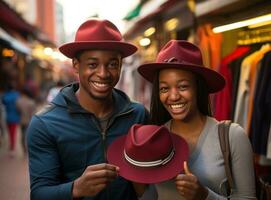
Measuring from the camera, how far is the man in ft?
8.42

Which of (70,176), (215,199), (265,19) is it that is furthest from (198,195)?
(265,19)

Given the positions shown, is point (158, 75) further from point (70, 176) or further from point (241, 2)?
point (241, 2)

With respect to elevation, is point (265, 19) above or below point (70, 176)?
above

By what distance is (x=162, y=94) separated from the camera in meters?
2.69

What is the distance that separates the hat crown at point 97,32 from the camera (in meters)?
2.73

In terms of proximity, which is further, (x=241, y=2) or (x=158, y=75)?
(x=241, y=2)

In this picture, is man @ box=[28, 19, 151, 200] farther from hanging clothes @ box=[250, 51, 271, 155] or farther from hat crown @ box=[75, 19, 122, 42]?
hanging clothes @ box=[250, 51, 271, 155]

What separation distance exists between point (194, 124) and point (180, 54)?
45 cm

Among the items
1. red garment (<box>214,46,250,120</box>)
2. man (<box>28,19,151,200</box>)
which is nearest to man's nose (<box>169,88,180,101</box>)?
man (<box>28,19,151,200</box>)

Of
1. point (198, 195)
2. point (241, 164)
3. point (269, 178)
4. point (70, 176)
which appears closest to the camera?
point (198, 195)

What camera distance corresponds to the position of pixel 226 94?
547cm

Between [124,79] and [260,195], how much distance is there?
1161 cm

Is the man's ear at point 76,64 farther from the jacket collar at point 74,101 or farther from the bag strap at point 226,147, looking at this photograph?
the bag strap at point 226,147

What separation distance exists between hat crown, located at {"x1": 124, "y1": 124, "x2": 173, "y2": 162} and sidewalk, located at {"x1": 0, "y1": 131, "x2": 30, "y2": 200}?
396 cm
